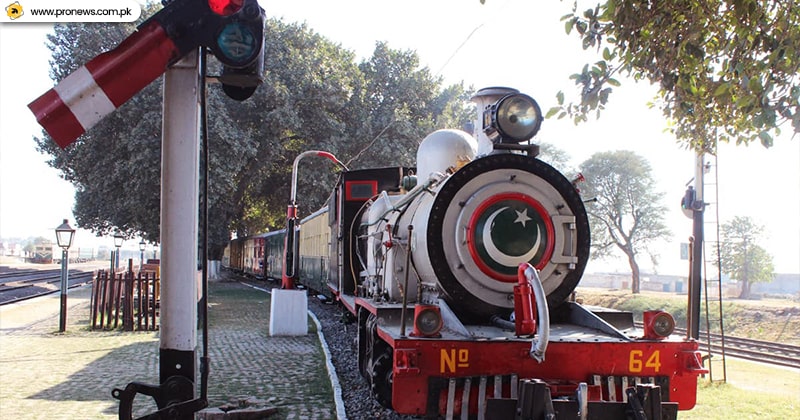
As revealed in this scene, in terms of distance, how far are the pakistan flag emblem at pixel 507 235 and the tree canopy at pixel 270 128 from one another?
16999 millimetres

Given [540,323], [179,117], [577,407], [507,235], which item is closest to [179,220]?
[179,117]

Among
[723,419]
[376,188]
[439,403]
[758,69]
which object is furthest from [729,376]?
[439,403]

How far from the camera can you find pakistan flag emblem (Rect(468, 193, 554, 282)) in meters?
5.05

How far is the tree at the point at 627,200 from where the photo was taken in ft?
116

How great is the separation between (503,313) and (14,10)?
454cm

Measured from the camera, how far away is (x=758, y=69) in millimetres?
4820

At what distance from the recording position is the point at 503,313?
5.22 meters

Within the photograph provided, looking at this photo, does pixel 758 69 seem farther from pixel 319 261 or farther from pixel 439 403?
pixel 319 261

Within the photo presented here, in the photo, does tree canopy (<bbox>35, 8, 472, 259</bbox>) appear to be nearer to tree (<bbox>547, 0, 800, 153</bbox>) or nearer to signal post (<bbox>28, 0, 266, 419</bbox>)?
tree (<bbox>547, 0, 800, 153</bbox>)

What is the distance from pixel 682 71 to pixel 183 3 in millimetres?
4831

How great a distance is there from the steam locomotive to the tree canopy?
1650 cm

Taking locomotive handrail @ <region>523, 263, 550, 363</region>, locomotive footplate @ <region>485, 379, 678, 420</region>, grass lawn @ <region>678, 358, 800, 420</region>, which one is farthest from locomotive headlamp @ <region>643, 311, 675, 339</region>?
grass lawn @ <region>678, 358, 800, 420</region>

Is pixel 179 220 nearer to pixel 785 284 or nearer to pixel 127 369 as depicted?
pixel 127 369

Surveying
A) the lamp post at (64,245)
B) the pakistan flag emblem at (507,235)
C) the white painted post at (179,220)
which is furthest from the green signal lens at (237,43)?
the lamp post at (64,245)
